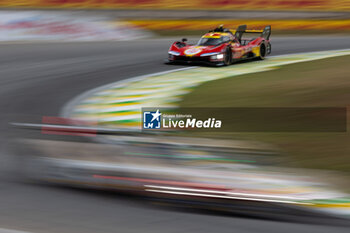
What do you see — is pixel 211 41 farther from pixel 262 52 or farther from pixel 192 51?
pixel 262 52

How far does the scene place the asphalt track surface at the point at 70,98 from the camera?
4184 millimetres

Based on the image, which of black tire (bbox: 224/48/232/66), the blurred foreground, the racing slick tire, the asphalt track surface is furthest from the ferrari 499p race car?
the blurred foreground

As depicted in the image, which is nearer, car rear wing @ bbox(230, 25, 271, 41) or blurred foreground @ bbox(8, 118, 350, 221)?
blurred foreground @ bbox(8, 118, 350, 221)

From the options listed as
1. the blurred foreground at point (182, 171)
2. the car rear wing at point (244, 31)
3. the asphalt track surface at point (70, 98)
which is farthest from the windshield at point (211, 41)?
the blurred foreground at point (182, 171)

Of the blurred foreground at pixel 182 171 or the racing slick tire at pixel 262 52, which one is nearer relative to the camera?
the blurred foreground at pixel 182 171

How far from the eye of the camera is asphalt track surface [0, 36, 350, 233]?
418cm

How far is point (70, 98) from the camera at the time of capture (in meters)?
11.0

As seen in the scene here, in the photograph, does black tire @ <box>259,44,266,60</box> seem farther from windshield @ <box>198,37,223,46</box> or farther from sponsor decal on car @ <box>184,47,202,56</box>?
sponsor decal on car @ <box>184,47,202,56</box>

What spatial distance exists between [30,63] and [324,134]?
1103cm

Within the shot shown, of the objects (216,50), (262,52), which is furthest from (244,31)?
(216,50)

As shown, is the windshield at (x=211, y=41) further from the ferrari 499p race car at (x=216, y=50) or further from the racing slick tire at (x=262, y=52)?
the racing slick tire at (x=262, y=52)

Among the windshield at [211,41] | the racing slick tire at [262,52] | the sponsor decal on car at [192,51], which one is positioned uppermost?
the windshield at [211,41]

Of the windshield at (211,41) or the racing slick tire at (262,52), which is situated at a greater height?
the windshield at (211,41)

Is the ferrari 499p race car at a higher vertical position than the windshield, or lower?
lower
